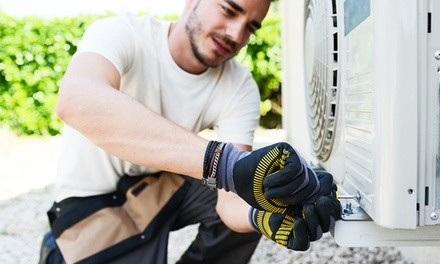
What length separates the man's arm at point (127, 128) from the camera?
4.47 feet

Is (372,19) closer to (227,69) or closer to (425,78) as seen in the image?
(425,78)

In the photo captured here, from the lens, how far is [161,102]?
7.18 ft

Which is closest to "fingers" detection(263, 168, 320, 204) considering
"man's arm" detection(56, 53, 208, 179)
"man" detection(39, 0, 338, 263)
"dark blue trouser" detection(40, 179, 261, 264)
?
"man's arm" detection(56, 53, 208, 179)

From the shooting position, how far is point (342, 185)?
1.58 metres

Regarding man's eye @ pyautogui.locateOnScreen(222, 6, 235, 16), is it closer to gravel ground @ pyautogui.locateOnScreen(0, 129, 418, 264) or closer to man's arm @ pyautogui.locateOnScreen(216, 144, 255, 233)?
man's arm @ pyautogui.locateOnScreen(216, 144, 255, 233)

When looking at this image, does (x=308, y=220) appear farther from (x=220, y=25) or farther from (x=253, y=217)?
(x=220, y=25)

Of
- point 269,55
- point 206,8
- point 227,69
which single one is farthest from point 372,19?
point 269,55

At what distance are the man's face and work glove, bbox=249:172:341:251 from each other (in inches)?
31.6

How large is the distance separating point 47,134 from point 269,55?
3184mm

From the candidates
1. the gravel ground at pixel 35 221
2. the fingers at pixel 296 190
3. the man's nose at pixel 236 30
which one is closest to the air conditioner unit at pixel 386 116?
the fingers at pixel 296 190

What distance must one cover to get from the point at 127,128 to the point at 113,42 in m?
0.55

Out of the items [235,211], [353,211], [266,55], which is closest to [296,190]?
[353,211]

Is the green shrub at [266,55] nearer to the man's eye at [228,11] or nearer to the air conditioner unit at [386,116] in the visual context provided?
the man's eye at [228,11]

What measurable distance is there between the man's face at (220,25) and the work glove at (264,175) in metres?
0.78
